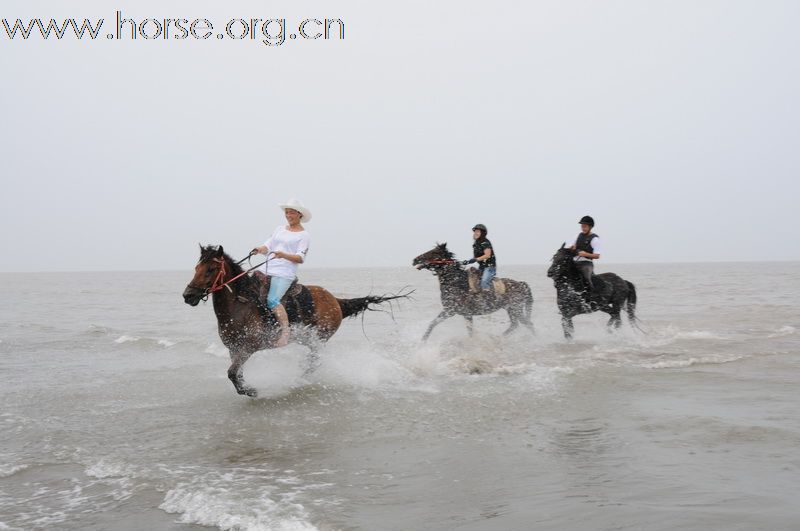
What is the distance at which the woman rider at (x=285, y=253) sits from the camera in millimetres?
8297

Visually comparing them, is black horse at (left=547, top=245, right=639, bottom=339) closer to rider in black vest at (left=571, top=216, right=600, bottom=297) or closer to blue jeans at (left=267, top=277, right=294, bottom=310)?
rider in black vest at (left=571, top=216, right=600, bottom=297)

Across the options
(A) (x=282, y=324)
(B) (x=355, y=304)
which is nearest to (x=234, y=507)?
(A) (x=282, y=324)

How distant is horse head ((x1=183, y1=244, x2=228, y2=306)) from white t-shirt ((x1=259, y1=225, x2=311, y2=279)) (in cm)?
77

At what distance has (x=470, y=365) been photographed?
990 centimetres

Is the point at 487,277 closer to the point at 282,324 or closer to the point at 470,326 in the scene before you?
the point at 470,326

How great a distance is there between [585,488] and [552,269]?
8.81 meters

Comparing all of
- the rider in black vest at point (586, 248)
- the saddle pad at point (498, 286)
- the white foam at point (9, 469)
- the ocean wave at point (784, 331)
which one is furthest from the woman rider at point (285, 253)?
the ocean wave at point (784, 331)

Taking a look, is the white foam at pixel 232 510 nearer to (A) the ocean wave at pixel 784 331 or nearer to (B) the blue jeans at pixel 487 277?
(B) the blue jeans at pixel 487 277

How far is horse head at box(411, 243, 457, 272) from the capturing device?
12.9 m

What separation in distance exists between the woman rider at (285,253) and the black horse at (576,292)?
5.83 m

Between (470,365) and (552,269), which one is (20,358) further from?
(552,269)

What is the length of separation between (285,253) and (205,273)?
1.14 meters

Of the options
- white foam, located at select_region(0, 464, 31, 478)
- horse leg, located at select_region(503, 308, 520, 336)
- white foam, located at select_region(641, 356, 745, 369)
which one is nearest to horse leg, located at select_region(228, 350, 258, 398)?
white foam, located at select_region(0, 464, 31, 478)

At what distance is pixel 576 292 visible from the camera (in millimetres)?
13102
